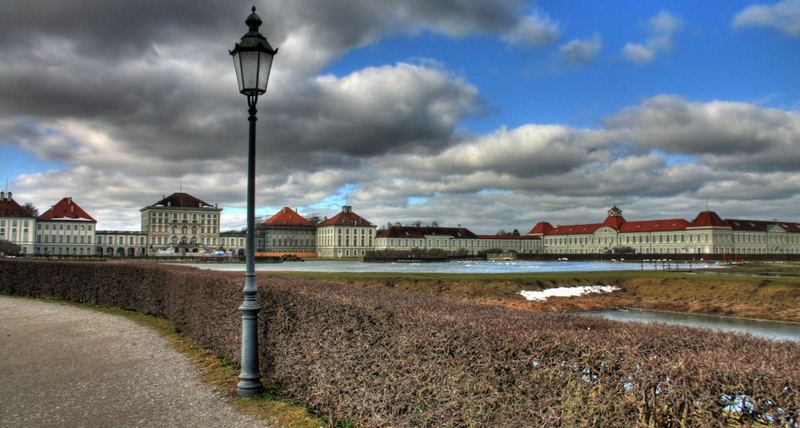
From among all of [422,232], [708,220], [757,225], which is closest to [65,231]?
[422,232]

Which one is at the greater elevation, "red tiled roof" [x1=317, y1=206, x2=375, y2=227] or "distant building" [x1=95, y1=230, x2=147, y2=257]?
"red tiled roof" [x1=317, y1=206, x2=375, y2=227]

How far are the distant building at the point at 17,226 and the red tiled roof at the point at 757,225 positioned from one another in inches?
7404

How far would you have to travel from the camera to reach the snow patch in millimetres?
30875

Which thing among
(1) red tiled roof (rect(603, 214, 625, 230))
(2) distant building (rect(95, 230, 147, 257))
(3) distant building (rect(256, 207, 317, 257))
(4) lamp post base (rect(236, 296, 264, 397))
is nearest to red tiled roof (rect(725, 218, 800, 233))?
(1) red tiled roof (rect(603, 214, 625, 230))

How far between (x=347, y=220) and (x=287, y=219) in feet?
73.1

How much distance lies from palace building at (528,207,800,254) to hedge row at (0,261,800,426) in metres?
155

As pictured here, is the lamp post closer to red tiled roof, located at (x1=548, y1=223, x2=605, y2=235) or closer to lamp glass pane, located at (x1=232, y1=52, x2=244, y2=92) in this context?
lamp glass pane, located at (x1=232, y1=52, x2=244, y2=92)

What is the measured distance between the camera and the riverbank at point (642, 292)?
2684 centimetres

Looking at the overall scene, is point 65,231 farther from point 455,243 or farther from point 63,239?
point 455,243

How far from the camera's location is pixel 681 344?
4.09 meters

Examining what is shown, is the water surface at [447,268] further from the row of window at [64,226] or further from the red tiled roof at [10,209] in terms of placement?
the red tiled roof at [10,209]

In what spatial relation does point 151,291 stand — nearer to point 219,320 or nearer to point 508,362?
point 219,320

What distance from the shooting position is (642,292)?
34.6m

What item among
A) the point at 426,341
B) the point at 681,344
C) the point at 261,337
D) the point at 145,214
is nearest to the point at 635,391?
the point at 681,344
